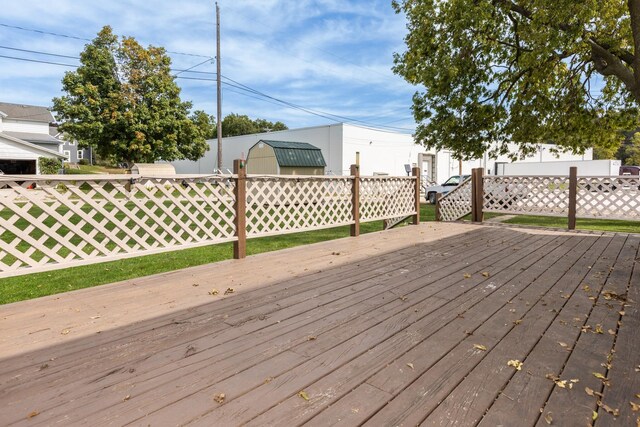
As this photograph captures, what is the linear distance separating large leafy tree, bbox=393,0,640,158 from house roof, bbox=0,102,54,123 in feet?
104

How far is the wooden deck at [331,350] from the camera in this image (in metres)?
1.56

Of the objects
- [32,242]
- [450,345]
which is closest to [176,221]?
[32,242]

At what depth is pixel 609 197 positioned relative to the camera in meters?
7.35

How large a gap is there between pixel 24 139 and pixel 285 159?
23.3m

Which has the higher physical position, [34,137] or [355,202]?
[34,137]

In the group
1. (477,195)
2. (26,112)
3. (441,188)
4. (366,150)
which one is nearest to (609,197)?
(477,195)

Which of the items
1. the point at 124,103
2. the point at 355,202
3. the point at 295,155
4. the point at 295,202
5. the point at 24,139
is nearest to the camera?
the point at 295,202

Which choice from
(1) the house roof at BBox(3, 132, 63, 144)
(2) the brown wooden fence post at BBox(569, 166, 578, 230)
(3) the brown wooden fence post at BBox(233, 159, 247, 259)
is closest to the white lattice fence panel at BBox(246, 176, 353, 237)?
(3) the brown wooden fence post at BBox(233, 159, 247, 259)

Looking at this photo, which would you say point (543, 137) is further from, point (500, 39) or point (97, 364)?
point (97, 364)

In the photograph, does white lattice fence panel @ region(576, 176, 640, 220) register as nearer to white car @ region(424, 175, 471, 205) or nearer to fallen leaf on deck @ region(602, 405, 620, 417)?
fallen leaf on deck @ region(602, 405, 620, 417)

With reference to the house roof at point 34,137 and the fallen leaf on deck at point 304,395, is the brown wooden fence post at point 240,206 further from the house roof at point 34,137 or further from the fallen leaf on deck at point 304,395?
the house roof at point 34,137

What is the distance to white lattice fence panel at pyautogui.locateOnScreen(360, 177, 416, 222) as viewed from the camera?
6.81 meters

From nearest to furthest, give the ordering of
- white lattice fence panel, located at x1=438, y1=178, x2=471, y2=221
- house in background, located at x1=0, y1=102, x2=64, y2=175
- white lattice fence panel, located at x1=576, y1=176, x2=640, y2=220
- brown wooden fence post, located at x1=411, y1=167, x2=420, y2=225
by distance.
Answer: white lattice fence panel, located at x1=576, y1=176, x2=640, y2=220, brown wooden fence post, located at x1=411, y1=167, x2=420, y2=225, white lattice fence panel, located at x1=438, y1=178, x2=471, y2=221, house in background, located at x1=0, y1=102, x2=64, y2=175

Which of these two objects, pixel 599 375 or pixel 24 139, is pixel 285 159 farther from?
pixel 24 139
